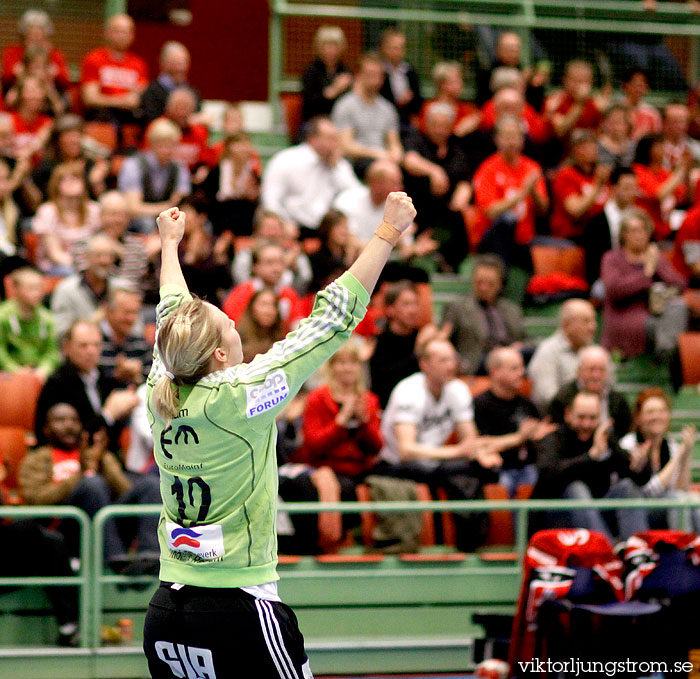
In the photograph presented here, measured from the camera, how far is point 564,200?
35.4 ft

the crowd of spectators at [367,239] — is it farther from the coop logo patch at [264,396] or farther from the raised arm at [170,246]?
the coop logo patch at [264,396]

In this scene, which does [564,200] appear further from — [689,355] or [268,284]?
[268,284]

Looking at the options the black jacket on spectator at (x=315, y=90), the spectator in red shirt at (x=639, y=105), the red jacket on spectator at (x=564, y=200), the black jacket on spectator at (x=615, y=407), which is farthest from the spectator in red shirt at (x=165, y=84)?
the black jacket on spectator at (x=615, y=407)

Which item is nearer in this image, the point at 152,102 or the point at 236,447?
the point at 236,447

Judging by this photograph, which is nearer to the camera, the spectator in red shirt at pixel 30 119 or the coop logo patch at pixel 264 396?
the coop logo patch at pixel 264 396

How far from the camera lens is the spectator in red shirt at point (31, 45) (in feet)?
35.5

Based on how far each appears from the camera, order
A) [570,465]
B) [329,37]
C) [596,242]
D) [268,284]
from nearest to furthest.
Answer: [570,465] → [268,284] → [596,242] → [329,37]

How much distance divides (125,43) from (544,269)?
435 cm

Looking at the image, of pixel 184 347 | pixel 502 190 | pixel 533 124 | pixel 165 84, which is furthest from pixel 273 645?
pixel 533 124

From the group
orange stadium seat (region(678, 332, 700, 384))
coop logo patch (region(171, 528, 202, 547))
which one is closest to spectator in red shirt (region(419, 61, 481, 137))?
orange stadium seat (region(678, 332, 700, 384))

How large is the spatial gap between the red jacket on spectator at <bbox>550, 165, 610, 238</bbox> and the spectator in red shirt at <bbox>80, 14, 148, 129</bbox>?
3.83 m

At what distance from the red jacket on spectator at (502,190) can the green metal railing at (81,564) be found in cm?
508

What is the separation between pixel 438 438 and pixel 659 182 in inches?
191

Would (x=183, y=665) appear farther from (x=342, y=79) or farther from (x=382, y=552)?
(x=342, y=79)
